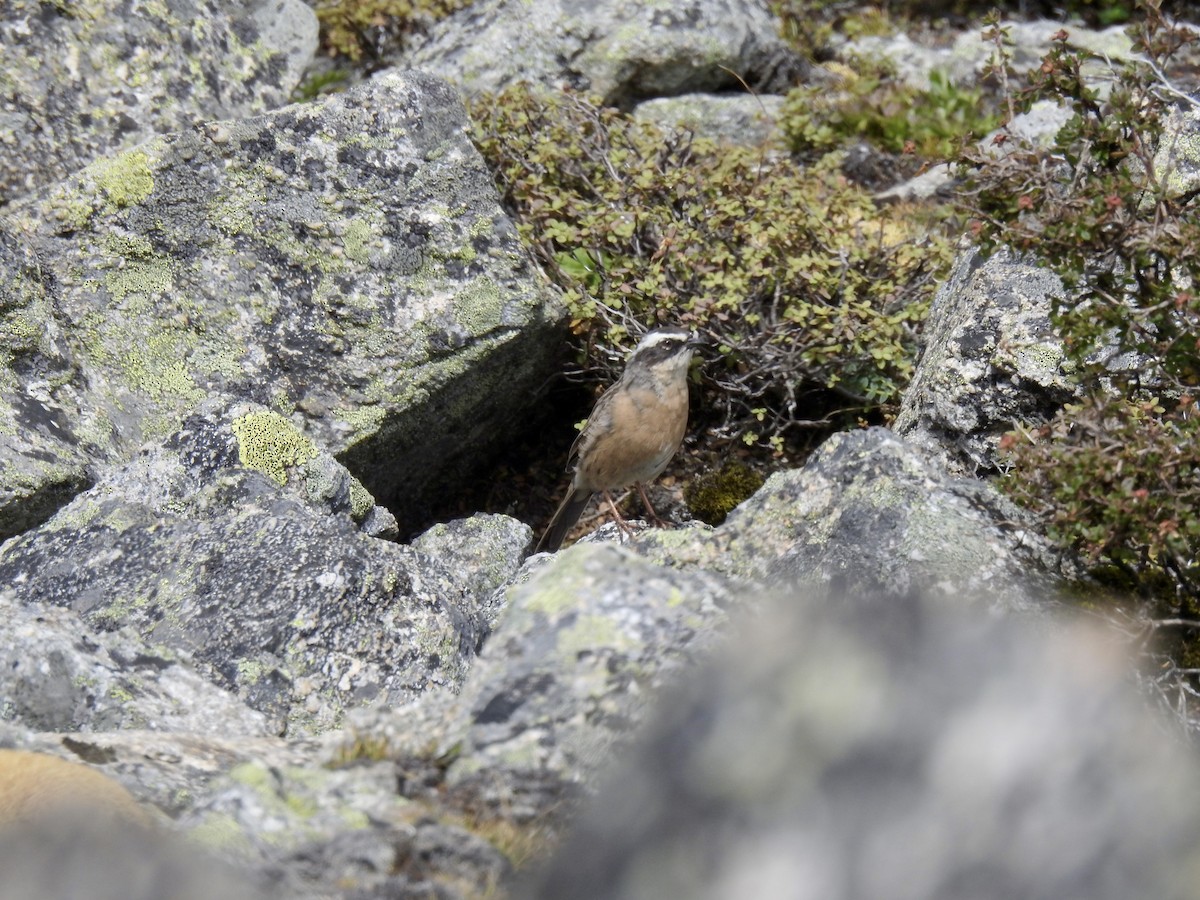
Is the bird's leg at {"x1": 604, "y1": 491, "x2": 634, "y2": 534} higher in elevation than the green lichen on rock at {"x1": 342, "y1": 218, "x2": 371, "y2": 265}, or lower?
lower

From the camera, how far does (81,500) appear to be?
6.01 meters

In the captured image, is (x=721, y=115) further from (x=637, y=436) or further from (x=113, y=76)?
(x=113, y=76)

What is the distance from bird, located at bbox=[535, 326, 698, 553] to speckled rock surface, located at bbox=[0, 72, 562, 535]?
650 mm

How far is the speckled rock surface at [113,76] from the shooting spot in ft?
28.3

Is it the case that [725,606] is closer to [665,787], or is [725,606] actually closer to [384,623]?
[665,787]

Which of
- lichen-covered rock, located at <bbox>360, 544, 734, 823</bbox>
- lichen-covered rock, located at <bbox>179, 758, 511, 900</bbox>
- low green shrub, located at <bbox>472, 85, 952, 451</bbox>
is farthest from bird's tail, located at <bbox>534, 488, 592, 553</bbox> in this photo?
lichen-covered rock, located at <bbox>179, 758, 511, 900</bbox>

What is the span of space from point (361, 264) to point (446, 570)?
8.18 feet

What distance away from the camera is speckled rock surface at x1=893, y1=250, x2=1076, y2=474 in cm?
673

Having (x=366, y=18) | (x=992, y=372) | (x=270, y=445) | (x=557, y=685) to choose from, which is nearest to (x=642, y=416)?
(x=992, y=372)

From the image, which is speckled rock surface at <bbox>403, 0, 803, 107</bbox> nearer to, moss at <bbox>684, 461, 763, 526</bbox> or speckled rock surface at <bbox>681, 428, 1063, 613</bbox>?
moss at <bbox>684, 461, 763, 526</bbox>

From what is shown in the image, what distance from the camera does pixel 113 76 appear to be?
8.97 meters

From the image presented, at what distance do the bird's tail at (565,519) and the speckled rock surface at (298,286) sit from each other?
36.9 inches

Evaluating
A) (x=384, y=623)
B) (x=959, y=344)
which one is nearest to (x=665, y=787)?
(x=384, y=623)

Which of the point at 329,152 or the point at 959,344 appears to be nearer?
the point at 959,344
